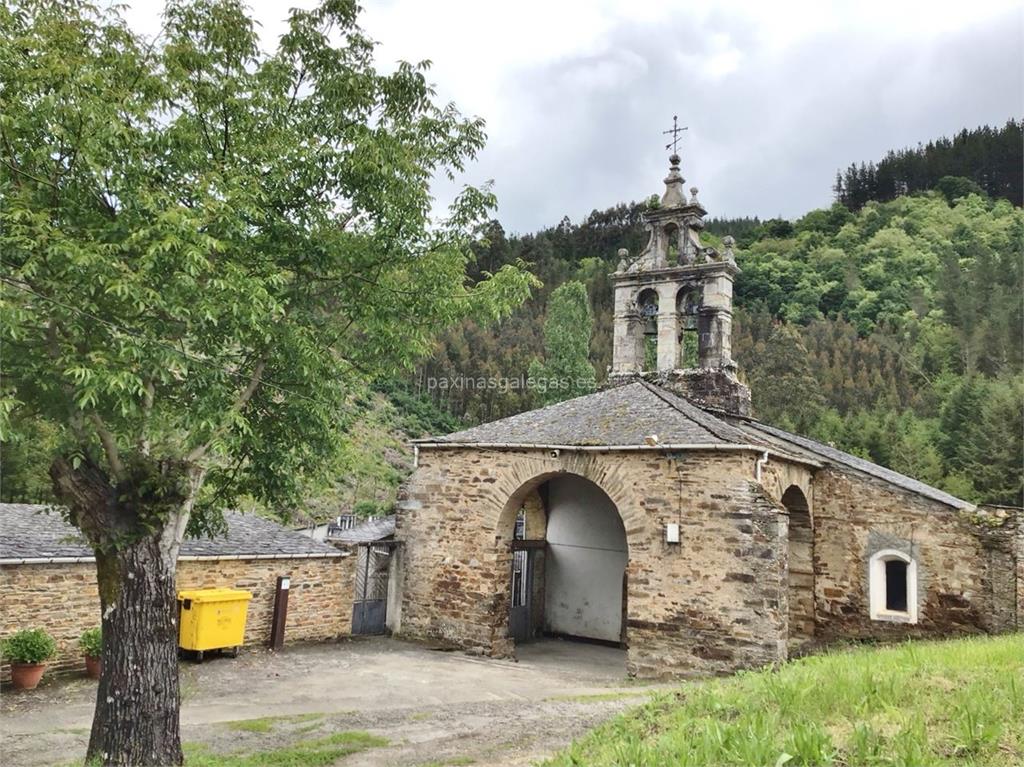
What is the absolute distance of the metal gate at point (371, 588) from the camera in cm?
1418

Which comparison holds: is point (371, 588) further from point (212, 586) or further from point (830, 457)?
point (830, 457)

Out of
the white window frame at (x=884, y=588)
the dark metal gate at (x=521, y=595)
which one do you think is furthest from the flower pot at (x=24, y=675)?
the white window frame at (x=884, y=588)

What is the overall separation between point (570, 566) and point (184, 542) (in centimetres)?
Result: 806

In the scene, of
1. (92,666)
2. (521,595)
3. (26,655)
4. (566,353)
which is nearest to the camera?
(26,655)

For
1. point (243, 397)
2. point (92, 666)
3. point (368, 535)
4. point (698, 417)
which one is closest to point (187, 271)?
point (243, 397)

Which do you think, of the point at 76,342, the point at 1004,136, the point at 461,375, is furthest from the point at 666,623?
the point at 1004,136

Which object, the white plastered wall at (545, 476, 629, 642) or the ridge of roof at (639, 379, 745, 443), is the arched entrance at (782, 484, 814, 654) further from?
the white plastered wall at (545, 476, 629, 642)

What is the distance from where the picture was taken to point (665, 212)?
16.9 metres

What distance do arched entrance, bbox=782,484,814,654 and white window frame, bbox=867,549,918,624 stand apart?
3.27 feet

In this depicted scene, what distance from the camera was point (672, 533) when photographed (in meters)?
11.6

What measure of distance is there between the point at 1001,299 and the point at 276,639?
49719 mm

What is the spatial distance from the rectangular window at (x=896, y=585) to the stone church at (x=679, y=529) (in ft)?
0.08

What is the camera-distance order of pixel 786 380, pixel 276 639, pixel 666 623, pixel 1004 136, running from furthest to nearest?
pixel 1004 136 < pixel 786 380 < pixel 276 639 < pixel 666 623

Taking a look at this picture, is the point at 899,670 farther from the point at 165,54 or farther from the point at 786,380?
the point at 786,380
